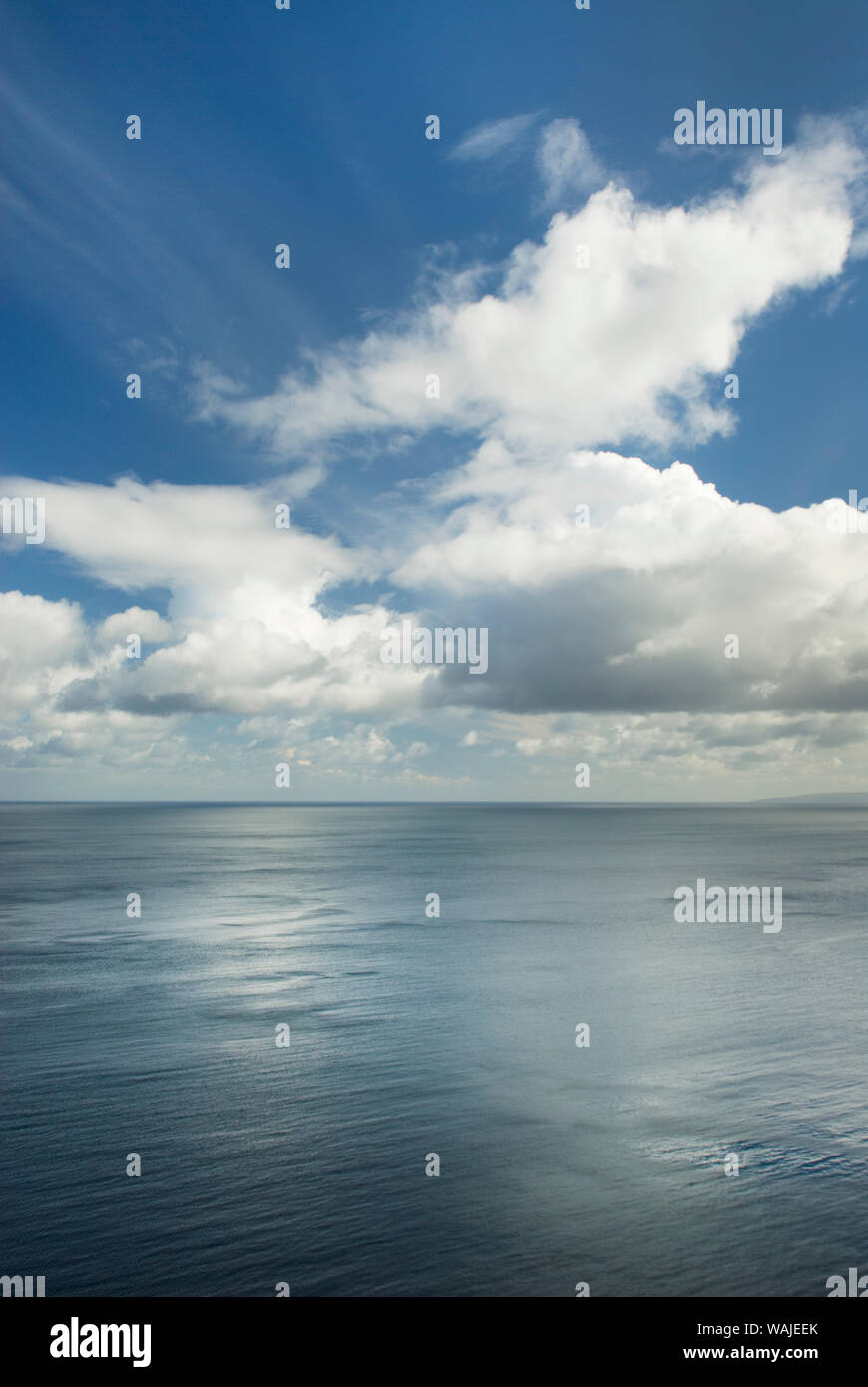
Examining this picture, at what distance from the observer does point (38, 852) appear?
500ft

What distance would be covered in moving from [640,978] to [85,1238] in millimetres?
34609

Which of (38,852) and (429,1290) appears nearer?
(429,1290)

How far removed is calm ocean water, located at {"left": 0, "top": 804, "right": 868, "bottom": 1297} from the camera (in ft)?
61.4

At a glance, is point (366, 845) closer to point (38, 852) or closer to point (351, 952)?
point (38, 852)

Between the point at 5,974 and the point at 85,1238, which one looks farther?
the point at 5,974

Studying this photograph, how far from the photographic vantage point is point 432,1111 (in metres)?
26.9

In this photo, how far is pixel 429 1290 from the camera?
57.7 feet

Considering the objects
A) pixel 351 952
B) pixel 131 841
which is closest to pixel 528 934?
pixel 351 952

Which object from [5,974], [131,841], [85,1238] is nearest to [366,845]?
[131,841]

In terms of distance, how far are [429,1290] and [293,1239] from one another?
3513 millimetres

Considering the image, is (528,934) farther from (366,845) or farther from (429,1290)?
(366,845)

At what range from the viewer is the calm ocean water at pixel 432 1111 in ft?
61.4
